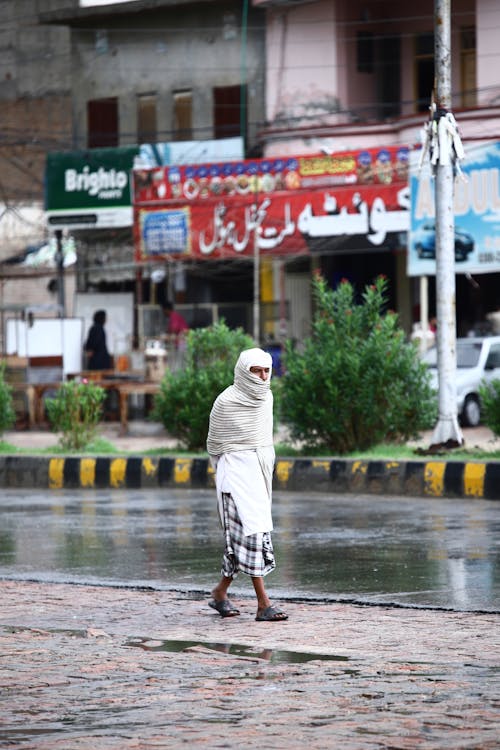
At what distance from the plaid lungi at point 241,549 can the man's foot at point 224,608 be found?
149 millimetres

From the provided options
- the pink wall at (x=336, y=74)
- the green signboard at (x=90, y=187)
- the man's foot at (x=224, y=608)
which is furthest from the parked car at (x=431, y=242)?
the man's foot at (x=224, y=608)

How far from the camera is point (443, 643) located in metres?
7.36

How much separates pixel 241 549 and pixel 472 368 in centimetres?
1620

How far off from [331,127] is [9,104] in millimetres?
12670

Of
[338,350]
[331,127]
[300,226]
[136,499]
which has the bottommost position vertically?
[136,499]

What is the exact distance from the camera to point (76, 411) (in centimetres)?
1858

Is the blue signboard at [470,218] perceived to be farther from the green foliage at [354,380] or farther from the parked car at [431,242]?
the green foliage at [354,380]

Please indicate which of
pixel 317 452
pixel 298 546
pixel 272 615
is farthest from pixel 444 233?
pixel 272 615

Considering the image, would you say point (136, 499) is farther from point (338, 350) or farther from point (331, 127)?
point (331, 127)

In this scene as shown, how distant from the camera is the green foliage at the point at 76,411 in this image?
18406 millimetres

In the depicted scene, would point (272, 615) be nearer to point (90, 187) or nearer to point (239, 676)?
point (239, 676)

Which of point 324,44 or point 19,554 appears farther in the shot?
point 324,44

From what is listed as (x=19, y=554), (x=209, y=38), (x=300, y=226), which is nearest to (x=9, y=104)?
(x=209, y=38)

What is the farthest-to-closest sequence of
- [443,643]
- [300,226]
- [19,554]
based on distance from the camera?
1. [300,226]
2. [19,554]
3. [443,643]
